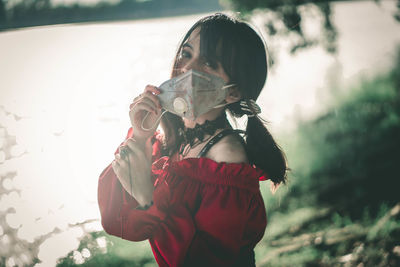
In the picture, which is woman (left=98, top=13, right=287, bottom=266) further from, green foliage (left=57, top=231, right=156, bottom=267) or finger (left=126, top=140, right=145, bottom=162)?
green foliage (left=57, top=231, right=156, bottom=267)

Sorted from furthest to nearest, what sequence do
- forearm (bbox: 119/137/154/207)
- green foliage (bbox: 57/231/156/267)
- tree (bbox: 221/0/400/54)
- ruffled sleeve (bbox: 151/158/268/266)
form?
tree (bbox: 221/0/400/54) → green foliage (bbox: 57/231/156/267) → forearm (bbox: 119/137/154/207) → ruffled sleeve (bbox: 151/158/268/266)

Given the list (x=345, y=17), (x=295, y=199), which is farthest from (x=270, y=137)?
(x=345, y=17)

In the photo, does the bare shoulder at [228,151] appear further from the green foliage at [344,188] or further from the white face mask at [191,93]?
the green foliage at [344,188]

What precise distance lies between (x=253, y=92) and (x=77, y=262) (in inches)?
55.8

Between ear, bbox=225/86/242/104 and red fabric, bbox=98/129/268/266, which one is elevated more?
ear, bbox=225/86/242/104

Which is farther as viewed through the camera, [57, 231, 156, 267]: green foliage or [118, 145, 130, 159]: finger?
[57, 231, 156, 267]: green foliage

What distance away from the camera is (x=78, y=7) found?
229 centimetres

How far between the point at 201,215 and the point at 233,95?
454mm

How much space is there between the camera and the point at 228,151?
114 cm

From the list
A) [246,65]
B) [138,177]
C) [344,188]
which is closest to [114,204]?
[138,177]

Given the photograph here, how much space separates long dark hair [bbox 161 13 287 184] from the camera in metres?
1.17

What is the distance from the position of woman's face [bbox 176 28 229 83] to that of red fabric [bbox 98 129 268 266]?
1.06 ft

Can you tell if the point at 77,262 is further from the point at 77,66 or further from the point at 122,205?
the point at 77,66

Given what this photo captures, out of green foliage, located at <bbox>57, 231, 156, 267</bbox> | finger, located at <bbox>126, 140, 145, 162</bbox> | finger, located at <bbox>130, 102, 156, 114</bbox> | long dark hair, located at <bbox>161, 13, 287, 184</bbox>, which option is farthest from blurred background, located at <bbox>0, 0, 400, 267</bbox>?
finger, located at <bbox>126, 140, 145, 162</bbox>
